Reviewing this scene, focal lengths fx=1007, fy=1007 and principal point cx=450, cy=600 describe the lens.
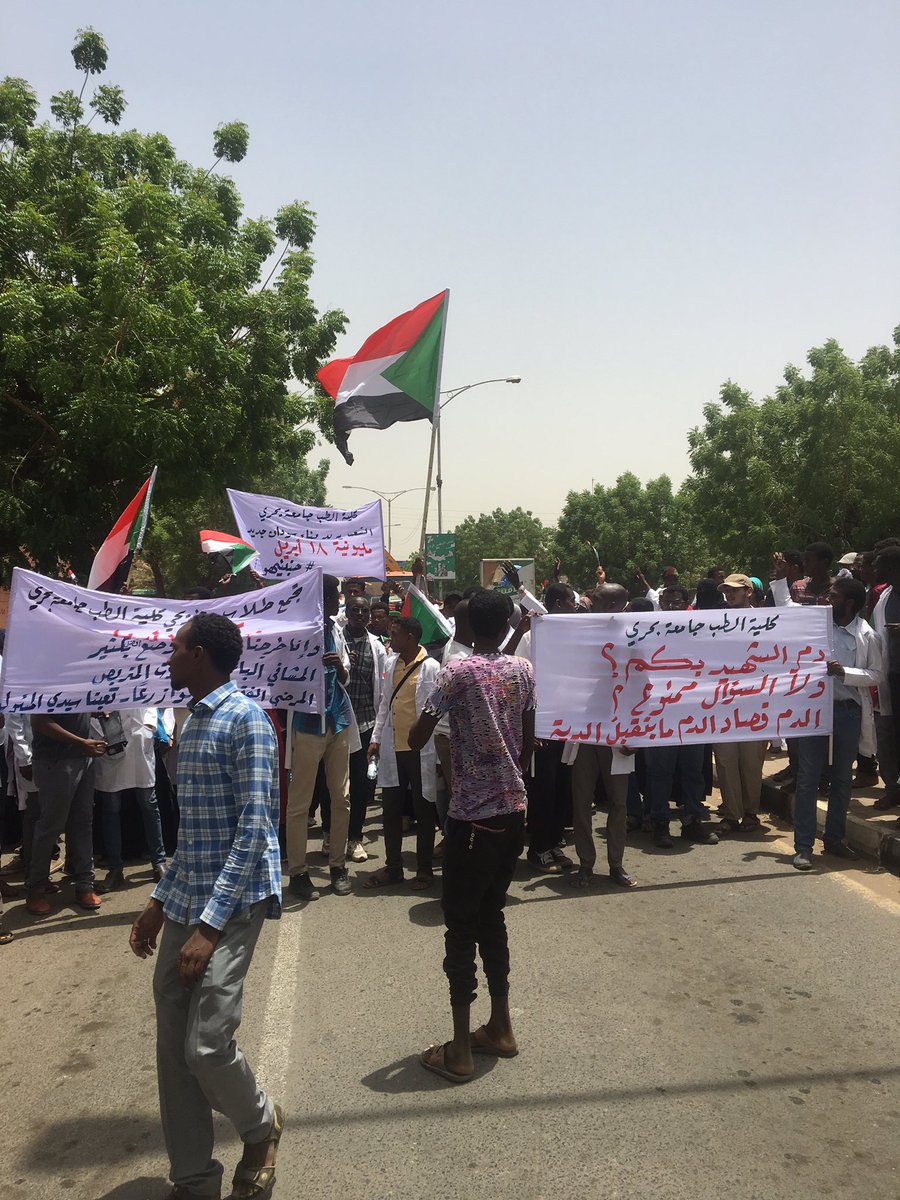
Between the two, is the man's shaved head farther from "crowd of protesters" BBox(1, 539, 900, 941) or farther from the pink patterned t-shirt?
the pink patterned t-shirt

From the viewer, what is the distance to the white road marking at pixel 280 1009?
4094 millimetres

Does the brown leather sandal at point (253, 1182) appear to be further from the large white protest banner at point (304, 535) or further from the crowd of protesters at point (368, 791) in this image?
the large white protest banner at point (304, 535)

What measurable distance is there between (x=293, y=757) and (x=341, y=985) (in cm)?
209

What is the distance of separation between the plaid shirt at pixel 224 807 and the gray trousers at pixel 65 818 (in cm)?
363

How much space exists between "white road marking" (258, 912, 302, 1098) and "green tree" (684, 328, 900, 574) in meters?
Answer: 25.9

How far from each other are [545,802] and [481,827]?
3.12 m

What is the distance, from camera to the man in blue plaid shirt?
3.08 m

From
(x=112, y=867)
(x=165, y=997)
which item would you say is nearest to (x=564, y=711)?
(x=112, y=867)

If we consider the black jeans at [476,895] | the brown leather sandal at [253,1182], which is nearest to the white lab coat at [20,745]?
the black jeans at [476,895]

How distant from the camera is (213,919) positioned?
308 cm

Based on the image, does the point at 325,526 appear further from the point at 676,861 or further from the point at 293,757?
the point at 676,861

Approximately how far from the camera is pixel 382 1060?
4.19 m

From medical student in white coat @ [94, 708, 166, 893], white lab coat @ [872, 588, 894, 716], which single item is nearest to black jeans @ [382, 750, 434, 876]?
medical student in white coat @ [94, 708, 166, 893]

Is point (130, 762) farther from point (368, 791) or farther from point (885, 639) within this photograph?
point (885, 639)
